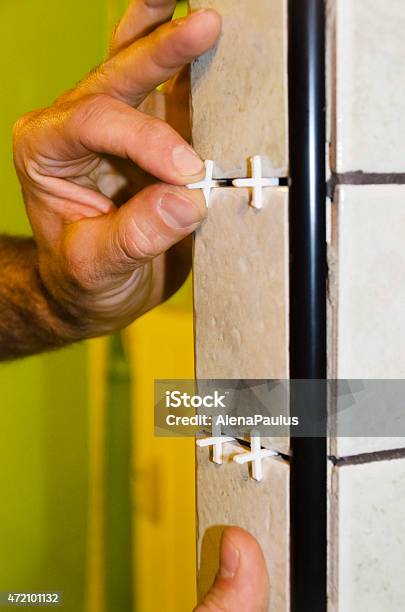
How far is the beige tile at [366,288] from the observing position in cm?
46

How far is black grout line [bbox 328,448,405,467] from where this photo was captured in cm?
48

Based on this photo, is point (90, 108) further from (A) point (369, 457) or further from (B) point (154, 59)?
(A) point (369, 457)

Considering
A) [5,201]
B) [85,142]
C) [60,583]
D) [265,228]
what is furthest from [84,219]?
[60,583]

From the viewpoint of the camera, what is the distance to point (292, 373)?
1.59ft

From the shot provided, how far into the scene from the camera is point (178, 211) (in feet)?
1.73

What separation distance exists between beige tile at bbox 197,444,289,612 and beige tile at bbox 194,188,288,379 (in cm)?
8

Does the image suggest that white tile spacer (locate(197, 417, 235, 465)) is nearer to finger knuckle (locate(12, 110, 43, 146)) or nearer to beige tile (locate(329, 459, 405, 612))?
beige tile (locate(329, 459, 405, 612))

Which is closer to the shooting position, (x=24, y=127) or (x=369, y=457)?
(x=369, y=457)

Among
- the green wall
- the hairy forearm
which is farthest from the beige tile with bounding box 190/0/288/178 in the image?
the green wall

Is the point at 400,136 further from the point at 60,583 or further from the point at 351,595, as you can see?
the point at 60,583

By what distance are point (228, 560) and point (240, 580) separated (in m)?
0.02

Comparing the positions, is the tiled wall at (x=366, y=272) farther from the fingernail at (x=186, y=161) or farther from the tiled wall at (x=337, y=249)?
the fingernail at (x=186, y=161)

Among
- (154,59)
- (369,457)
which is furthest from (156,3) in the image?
(369,457)

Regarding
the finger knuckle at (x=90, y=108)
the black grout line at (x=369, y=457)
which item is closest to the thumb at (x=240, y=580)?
the black grout line at (x=369, y=457)
